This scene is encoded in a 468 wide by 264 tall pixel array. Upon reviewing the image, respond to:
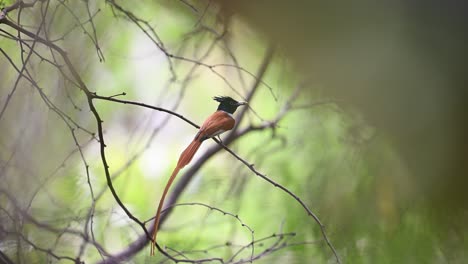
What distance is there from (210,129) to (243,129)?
70 millimetres

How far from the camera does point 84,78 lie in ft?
3.61

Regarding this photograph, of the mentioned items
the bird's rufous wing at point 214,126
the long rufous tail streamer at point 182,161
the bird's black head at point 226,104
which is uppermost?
the bird's black head at point 226,104

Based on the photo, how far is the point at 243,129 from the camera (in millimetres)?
1129

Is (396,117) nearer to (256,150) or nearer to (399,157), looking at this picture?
(399,157)

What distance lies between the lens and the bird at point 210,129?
1.08 meters

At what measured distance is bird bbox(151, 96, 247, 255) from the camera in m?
1.08

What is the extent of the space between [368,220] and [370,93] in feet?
0.86

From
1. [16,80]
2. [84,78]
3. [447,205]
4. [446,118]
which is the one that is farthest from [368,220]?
[16,80]

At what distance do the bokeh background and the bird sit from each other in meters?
0.01

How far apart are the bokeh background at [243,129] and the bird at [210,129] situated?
15 millimetres

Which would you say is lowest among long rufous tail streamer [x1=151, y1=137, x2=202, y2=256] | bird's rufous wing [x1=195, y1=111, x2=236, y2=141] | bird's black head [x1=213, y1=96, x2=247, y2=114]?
long rufous tail streamer [x1=151, y1=137, x2=202, y2=256]

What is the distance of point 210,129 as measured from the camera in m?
1.10

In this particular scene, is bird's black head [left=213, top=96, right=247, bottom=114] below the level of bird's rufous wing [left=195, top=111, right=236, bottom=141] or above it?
above

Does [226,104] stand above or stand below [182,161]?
above
